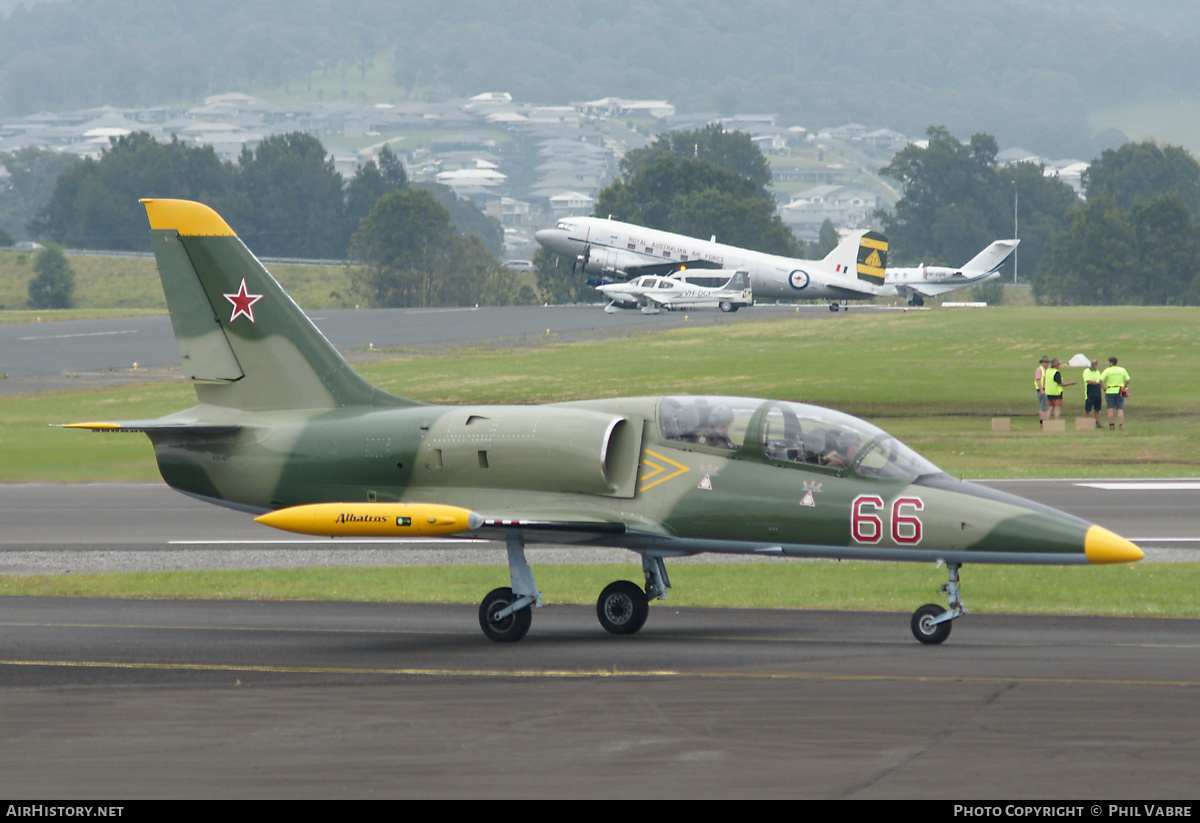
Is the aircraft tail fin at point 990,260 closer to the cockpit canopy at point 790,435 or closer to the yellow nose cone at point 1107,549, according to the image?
the cockpit canopy at point 790,435

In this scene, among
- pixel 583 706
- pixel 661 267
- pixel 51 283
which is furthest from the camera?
pixel 51 283

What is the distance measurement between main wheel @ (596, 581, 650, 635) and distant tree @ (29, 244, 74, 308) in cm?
14235

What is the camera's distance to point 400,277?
15850 centimetres

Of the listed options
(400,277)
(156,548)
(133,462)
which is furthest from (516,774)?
(400,277)

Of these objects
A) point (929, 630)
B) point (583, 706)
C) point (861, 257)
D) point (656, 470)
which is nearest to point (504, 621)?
point (656, 470)

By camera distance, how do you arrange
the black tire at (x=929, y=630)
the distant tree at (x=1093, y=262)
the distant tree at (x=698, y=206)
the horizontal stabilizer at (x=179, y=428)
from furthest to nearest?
the distant tree at (x=698, y=206), the distant tree at (x=1093, y=262), the horizontal stabilizer at (x=179, y=428), the black tire at (x=929, y=630)

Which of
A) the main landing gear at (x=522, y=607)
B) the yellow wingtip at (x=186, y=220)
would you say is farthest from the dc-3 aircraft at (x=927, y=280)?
the main landing gear at (x=522, y=607)

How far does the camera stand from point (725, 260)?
9712 centimetres

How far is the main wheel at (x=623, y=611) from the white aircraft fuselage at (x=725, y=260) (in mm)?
79100

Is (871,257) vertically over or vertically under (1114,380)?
over

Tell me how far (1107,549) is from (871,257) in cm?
8326

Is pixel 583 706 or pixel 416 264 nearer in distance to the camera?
pixel 583 706

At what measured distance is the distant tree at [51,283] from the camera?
148m

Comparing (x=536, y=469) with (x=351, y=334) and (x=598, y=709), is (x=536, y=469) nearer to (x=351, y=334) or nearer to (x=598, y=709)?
(x=598, y=709)
